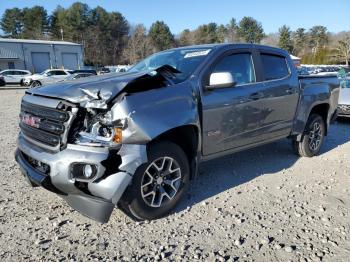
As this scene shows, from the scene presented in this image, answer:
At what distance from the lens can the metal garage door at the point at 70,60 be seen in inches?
2148

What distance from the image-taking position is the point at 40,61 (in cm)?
5203

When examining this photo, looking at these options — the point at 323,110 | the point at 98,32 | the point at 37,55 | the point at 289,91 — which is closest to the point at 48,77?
the point at 37,55

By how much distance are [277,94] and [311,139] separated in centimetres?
162

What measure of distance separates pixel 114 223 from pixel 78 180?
2.49 ft

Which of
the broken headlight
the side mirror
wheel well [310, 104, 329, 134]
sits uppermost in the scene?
the side mirror

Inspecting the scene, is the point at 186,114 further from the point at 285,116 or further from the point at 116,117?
the point at 285,116

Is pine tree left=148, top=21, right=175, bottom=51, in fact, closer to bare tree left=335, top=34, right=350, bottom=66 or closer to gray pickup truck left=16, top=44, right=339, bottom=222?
bare tree left=335, top=34, right=350, bottom=66

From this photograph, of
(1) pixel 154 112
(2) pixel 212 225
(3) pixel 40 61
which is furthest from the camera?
(3) pixel 40 61

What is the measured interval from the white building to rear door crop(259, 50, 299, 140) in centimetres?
4940

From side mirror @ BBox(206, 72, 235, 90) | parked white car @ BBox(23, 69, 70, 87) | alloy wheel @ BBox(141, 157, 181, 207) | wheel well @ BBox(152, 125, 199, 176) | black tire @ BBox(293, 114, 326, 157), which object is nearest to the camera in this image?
alloy wheel @ BBox(141, 157, 181, 207)

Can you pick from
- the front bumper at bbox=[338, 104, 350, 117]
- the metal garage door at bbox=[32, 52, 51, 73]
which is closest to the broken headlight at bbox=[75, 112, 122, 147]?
the front bumper at bbox=[338, 104, 350, 117]

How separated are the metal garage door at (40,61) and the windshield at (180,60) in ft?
166

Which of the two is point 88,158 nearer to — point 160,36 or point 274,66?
point 274,66

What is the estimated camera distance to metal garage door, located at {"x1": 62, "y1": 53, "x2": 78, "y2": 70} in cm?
5455
